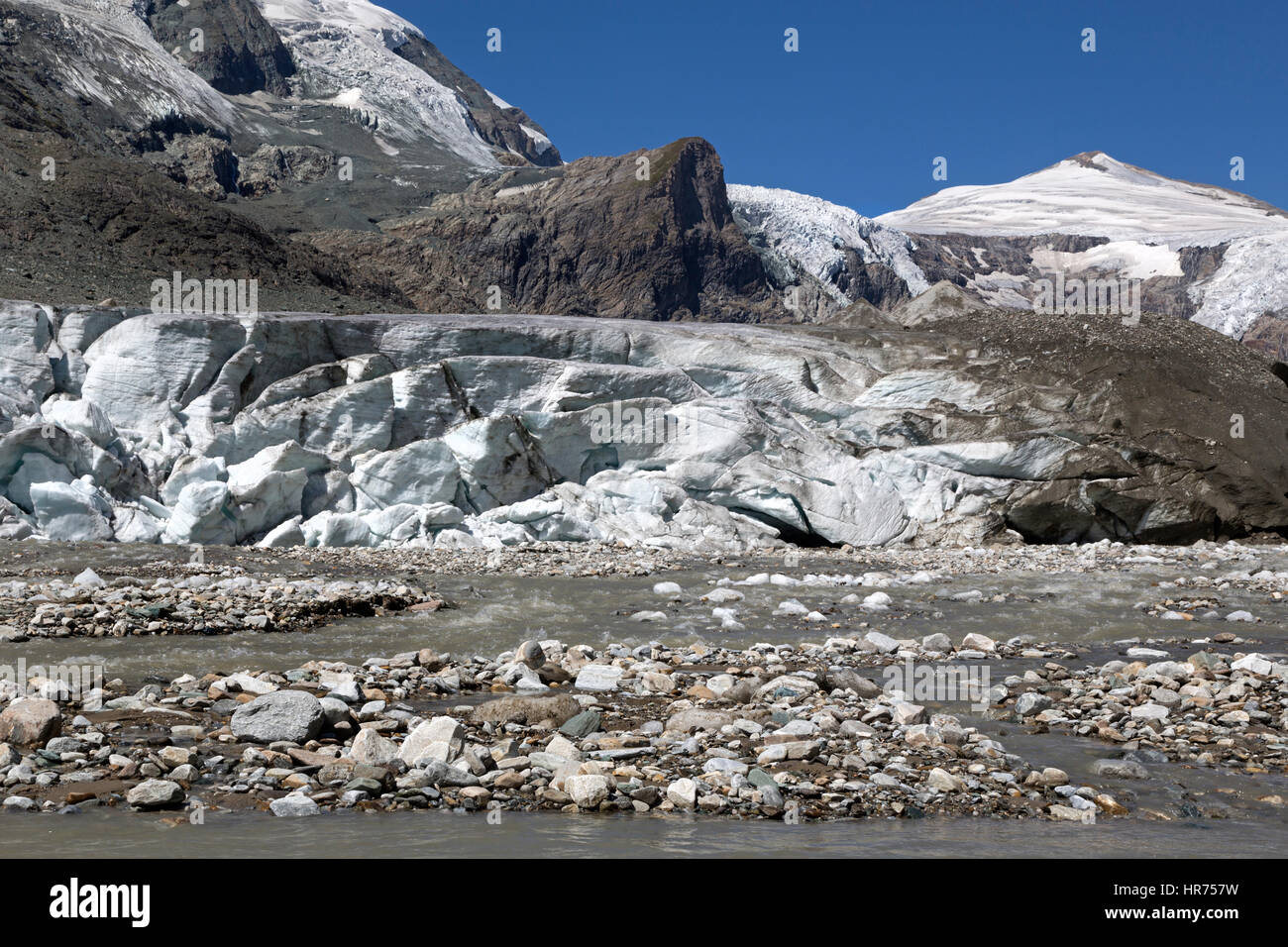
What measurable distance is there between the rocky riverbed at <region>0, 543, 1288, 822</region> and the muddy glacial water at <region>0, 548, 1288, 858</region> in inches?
2.8

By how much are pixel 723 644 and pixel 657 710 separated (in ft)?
8.80

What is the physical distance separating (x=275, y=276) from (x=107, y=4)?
187 ft

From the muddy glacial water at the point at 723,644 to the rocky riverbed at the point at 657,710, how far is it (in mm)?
71

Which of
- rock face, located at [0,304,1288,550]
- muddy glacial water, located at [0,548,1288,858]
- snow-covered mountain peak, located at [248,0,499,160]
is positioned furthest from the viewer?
snow-covered mountain peak, located at [248,0,499,160]

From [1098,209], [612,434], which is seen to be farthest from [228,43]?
[1098,209]

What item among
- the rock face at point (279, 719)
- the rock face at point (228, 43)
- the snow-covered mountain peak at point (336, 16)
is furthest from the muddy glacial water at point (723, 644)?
the snow-covered mountain peak at point (336, 16)

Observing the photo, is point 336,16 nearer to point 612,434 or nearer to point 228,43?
point 228,43

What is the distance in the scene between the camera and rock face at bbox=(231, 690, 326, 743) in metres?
4.73

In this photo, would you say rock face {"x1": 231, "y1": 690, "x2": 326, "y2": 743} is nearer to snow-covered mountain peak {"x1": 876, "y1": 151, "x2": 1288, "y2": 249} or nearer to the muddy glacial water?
the muddy glacial water

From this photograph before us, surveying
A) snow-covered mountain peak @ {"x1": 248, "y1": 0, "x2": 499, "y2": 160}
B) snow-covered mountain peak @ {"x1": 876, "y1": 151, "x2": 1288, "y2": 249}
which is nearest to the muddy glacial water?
snow-covered mountain peak @ {"x1": 248, "y1": 0, "x2": 499, "y2": 160}

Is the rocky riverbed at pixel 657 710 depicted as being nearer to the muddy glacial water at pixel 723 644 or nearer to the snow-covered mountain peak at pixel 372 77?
the muddy glacial water at pixel 723 644

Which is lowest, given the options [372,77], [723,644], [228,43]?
[723,644]

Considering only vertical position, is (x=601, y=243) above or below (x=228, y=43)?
below

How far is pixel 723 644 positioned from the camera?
842cm
